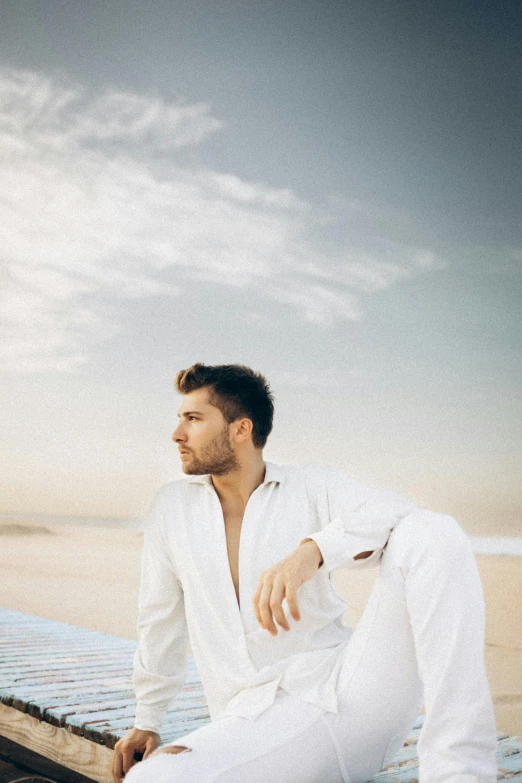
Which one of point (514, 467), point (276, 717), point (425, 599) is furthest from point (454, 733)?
point (514, 467)

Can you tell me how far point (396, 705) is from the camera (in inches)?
75.1

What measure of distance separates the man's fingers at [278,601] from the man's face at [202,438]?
0.67 metres

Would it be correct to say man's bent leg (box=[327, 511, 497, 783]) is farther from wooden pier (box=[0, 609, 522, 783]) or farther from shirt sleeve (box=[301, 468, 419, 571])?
wooden pier (box=[0, 609, 522, 783])

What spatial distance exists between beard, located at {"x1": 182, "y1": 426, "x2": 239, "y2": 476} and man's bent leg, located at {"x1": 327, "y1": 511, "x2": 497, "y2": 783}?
0.70 m

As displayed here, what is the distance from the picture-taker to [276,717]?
1.87m

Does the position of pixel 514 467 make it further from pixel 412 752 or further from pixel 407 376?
pixel 412 752

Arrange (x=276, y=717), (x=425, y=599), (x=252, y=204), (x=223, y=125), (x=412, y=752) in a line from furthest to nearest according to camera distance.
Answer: (x=252, y=204) → (x=223, y=125) → (x=412, y=752) → (x=276, y=717) → (x=425, y=599)

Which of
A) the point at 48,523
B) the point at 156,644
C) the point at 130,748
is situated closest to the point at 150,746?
the point at 130,748

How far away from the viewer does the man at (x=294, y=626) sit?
5.60 feet

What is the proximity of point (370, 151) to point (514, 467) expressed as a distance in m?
10.7

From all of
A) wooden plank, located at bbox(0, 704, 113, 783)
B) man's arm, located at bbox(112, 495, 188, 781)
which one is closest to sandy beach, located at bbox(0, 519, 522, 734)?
wooden plank, located at bbox(0, 704, 113, 783)

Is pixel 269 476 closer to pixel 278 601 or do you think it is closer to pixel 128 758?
pixel 278 601

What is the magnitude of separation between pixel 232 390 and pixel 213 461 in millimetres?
324

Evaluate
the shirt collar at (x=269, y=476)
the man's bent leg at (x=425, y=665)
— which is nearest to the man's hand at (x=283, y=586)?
the man's bent leg at (x=425, y=665)
